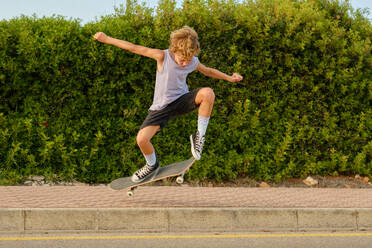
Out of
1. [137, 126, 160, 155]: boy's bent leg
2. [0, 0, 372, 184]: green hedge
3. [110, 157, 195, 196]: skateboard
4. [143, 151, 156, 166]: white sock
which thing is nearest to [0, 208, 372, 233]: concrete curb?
[110, 157, 195, 196]: skateboard

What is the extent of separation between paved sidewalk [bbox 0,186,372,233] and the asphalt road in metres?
0.23

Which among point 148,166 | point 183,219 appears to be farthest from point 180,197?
point 148,166

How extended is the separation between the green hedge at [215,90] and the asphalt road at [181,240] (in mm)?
2921

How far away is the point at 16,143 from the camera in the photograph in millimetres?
7891

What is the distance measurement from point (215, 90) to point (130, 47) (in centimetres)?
369

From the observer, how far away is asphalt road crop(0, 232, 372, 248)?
15.9 feet

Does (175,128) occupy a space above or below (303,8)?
below

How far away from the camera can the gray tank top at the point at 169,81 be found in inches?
208

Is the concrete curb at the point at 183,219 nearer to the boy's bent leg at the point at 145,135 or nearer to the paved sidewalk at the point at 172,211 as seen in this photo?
the paved sidewalk at the point at 172,211

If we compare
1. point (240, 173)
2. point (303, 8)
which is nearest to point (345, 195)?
point (240, 173)

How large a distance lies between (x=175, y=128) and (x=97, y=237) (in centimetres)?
353

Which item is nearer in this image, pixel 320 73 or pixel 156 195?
pixel 156 195

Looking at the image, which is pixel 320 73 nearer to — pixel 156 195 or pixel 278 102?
pixel 278 102

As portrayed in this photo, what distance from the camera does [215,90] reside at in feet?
28.0
